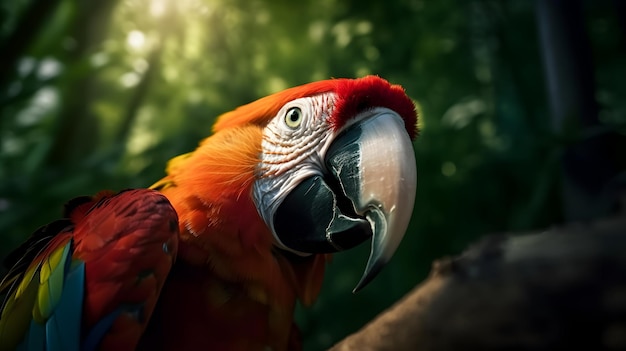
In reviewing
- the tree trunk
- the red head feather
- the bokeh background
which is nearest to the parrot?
the red head feather

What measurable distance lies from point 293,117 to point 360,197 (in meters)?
0.27

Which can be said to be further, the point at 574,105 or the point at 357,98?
the point at 574,105

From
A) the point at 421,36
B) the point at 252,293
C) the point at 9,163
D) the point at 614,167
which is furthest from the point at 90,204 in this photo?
the point at 421,36

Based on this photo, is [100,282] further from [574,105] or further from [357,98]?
[574,105]

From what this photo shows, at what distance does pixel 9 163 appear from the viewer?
2.67 metres

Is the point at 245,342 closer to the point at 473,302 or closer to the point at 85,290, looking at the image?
the point at 85,290

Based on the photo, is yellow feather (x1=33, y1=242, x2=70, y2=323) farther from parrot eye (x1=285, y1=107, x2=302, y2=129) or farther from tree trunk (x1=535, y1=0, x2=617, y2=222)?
tree trunk (x1=535, y1=0, x2=617, y2=222)

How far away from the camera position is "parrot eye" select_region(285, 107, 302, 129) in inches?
46.8

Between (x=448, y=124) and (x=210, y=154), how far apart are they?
4.80 ft

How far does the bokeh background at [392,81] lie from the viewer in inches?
79.3

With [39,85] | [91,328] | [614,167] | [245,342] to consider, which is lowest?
[614,167]

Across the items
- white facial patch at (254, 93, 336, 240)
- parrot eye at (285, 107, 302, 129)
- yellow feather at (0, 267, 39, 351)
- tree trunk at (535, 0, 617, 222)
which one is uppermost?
parrot eye at (285, 107, 302, 129)

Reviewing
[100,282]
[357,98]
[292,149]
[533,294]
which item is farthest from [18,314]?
[533,294]

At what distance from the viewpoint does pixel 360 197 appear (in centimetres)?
100
